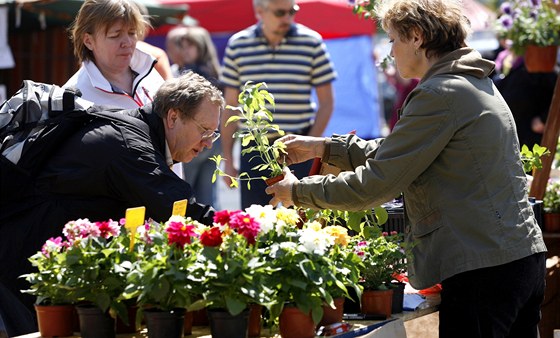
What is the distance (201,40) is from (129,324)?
4.64 meters

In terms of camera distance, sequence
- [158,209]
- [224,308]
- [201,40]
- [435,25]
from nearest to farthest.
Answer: [224,308] < [435,25] < [158,209] < [201,40]

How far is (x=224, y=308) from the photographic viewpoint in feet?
7.78

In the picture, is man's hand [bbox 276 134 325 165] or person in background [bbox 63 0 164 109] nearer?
man's hand [bbox 276 134 325 165]

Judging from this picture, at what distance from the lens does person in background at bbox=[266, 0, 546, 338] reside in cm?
271

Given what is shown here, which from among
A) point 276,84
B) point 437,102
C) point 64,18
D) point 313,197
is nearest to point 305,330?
point 313,197

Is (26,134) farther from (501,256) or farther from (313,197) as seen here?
(501,256)

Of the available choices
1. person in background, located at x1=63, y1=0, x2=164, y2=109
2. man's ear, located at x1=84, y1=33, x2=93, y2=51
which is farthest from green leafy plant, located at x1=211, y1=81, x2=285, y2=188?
man's ear, located at x1=84, y1=33, x2=93, y2=51

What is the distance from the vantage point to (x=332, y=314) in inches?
104

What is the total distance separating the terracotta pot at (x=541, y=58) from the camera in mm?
5609

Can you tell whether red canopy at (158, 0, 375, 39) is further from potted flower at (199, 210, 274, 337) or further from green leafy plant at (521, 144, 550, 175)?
potted flower at (199, 210, 274, 337)

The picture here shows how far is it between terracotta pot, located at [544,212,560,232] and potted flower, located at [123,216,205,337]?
254 cm

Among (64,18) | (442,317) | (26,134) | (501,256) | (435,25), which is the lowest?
(442,317)

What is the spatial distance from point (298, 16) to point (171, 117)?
265 inches

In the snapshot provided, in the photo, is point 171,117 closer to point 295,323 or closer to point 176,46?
point 295,323
